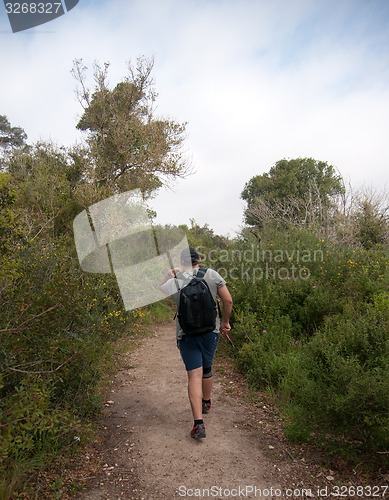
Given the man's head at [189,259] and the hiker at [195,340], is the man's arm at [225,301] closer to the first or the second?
the hiker at [195,340]

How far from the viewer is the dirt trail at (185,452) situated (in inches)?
115

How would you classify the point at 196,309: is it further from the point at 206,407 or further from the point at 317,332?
the point at 317,332

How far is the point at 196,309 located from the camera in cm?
350

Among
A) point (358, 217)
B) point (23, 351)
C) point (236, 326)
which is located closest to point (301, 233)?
point (236, 326)

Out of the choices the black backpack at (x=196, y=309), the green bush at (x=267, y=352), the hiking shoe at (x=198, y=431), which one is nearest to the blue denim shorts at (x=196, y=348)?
the black backpack at (x=196, y=309)

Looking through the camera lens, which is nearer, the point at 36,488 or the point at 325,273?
the point at 36,488

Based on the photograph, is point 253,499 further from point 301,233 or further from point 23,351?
point 301,233

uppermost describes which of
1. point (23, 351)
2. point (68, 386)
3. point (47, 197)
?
point (47, 197)

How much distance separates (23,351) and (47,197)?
28.4 feet

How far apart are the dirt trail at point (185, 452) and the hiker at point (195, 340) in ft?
0.99

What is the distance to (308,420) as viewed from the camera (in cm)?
334

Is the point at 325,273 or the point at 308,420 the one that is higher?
the point at 325,273

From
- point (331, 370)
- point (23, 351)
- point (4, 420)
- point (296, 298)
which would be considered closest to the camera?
→ point (4, 420)

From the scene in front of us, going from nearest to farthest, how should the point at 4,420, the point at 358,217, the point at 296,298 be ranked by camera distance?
the point at 4,420 → the point at 296,298 → the point at 358,217
